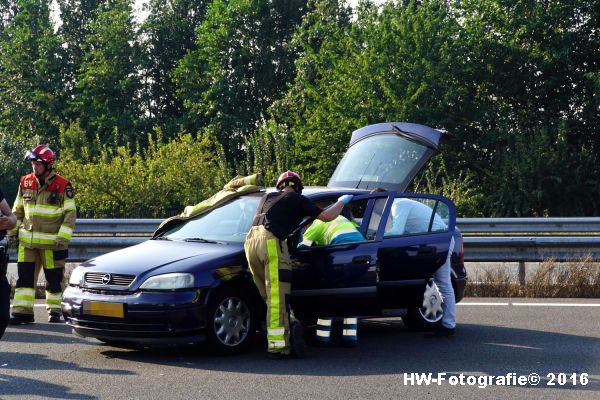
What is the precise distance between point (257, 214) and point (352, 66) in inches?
1378

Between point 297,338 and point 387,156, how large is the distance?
11.8ft

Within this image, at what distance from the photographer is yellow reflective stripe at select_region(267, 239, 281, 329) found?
8812mm

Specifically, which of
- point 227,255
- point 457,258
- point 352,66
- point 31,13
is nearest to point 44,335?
point 227,255

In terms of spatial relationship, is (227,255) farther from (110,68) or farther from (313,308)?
(110,68)

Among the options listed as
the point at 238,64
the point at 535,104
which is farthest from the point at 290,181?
the point at 238,64

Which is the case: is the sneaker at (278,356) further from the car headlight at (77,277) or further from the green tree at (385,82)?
the green tree at (385,82)

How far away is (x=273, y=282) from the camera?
8.85 meters

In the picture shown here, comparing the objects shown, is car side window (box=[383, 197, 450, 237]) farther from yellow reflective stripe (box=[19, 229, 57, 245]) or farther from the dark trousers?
the dark trousers

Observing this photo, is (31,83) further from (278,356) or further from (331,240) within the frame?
(278,356)

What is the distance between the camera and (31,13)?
202ft

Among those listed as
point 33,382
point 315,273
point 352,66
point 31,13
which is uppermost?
point 31,13

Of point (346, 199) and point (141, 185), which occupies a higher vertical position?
point (141, 185)

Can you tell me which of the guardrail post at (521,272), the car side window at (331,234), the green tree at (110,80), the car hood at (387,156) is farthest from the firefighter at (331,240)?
the green tree at (110,80)

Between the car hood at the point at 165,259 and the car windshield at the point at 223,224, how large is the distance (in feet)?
0.70
